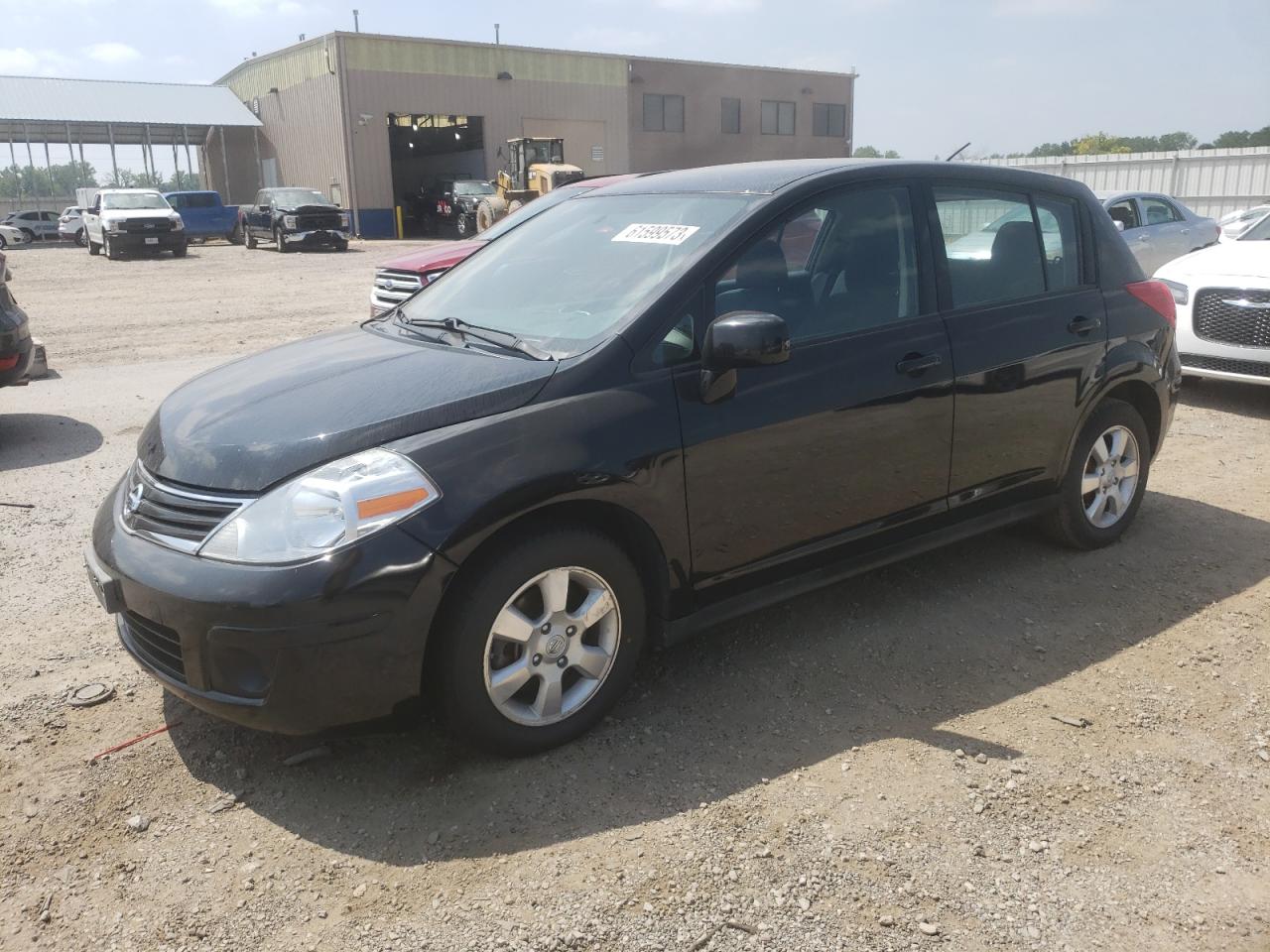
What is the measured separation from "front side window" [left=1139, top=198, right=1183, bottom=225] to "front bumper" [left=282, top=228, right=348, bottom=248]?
23.2 meters

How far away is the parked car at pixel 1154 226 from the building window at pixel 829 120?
39.6 metres

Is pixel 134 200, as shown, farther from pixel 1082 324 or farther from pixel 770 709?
pixel 770 709

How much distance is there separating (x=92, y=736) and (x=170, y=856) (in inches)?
30.5

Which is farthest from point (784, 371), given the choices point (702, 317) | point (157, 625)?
point (157, 625)

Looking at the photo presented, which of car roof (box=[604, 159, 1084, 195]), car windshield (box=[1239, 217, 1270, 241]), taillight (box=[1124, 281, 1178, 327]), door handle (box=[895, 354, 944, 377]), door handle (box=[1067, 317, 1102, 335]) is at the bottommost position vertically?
door handle (box=[895, 354, 944, 377])

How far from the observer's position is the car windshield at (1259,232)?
8.88 m

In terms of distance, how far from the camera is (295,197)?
30484mm

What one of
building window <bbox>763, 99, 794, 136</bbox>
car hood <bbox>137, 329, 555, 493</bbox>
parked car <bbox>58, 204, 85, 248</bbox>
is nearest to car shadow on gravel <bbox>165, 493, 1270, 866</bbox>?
car hood <bbox>137, 329, 555, 493</bbox>

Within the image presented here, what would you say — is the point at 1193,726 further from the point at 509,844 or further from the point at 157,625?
the point at 157,625

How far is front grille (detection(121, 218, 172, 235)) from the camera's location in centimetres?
2759

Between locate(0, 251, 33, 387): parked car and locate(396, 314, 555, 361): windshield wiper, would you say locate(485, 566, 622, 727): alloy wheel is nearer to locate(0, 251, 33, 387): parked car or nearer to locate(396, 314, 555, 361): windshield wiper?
locate(396, 314, 555, 361): windshield wiper

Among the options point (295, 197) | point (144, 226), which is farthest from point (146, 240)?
point (295, 197)

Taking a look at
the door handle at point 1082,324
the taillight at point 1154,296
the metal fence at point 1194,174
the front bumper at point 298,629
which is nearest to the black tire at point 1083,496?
the door handle at point 1082,324

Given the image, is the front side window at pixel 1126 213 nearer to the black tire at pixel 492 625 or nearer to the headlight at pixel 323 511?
the black tire at pixel 492 625
